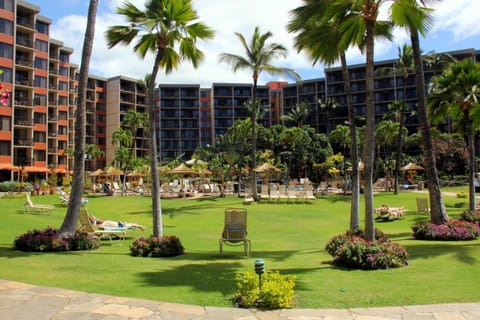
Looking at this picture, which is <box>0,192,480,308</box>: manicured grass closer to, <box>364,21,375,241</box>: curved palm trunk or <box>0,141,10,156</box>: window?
<box>364,21,375,241</box>: curved palm trunk

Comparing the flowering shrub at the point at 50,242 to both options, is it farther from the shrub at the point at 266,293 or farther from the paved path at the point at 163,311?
the shrub at the point at 266,293

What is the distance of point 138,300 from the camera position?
18.4ft

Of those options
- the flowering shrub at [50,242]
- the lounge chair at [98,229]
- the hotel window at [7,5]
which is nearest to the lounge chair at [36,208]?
the lounge chair at [98,229]

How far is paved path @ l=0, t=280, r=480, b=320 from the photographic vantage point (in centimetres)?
500

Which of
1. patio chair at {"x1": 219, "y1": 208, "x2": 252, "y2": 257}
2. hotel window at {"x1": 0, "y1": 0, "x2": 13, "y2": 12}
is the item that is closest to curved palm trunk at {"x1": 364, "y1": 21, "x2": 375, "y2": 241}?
patio chair at {"x1": 219, "y1": 208, "x2": 252, "y2": 257}

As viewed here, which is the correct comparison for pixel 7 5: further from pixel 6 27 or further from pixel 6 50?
pixel 6 50

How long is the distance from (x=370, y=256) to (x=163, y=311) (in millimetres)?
4332

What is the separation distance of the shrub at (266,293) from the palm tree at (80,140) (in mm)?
6525

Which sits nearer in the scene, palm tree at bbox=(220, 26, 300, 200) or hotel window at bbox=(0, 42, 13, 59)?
palm tree at bbox=(220, 26, 300, 200)

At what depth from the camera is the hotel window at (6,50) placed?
5106 centimetres

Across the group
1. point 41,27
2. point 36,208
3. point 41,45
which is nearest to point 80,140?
point 36,208

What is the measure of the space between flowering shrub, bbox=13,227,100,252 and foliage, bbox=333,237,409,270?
610 cm

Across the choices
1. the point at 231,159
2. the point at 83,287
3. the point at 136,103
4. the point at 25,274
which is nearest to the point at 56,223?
the point at 25,274

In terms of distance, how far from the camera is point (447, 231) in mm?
12008
